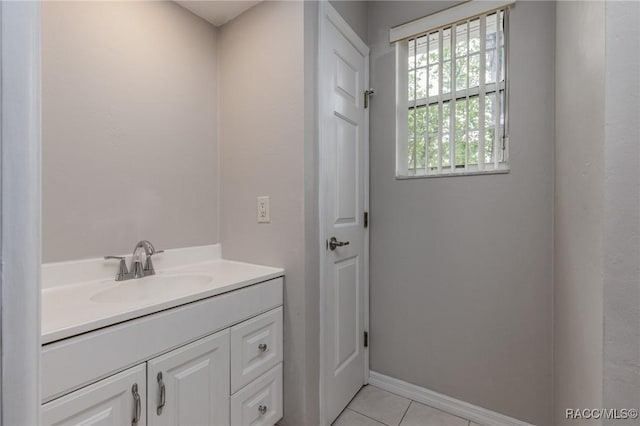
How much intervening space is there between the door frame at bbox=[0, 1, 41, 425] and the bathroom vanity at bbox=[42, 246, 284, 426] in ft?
1.63

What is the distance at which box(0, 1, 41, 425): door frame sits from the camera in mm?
301

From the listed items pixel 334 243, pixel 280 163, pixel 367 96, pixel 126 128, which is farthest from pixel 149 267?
pixel 367 96

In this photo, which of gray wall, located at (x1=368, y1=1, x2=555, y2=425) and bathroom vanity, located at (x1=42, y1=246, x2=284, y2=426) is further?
gray wall, located at (x1=368, y1=1, x2=555, y2=425)

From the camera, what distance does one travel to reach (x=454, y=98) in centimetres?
159

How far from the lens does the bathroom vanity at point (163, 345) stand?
738mm

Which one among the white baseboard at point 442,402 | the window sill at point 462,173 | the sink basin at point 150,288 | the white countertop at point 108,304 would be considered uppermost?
the window sill at point 462,173

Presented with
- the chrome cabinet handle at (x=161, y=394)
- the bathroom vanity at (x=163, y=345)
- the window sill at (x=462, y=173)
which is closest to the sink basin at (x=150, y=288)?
the bathroom vanity at (x=163, y=345)

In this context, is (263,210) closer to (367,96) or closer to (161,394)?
(161,394)

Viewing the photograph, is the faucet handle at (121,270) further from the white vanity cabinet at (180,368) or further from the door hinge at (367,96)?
the door hinge at (367,96)

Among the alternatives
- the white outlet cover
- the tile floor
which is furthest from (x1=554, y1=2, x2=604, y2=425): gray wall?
the white outlet cover

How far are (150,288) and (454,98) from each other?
1831 mm

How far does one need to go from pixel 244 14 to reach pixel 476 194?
1.61 meters

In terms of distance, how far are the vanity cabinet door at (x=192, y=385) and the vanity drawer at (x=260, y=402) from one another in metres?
0.06

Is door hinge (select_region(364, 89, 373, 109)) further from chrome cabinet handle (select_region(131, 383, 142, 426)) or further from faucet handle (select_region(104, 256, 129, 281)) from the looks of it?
chrome cabinet handle (select_region(131, 383, 142, 426))
